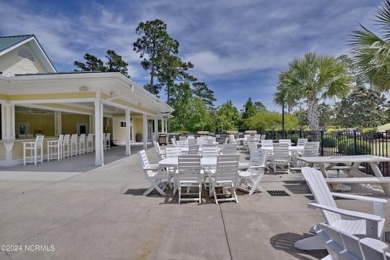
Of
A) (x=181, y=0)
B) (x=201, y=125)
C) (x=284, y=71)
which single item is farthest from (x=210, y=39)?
(x=201, y=125)

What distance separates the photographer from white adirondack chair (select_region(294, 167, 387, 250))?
2490 millimetres

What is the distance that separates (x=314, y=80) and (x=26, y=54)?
1606 centimetres

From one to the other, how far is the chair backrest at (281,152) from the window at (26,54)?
47.8 feet

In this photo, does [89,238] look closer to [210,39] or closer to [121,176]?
[121,176]

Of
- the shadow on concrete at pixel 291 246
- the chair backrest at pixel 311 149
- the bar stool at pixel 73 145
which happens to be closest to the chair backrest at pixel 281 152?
the chair backrest at pixel 311 149

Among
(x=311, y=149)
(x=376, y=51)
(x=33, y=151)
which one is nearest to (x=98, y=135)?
(x=33, y=151)

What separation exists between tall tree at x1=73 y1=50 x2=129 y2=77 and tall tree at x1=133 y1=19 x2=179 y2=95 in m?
3.02

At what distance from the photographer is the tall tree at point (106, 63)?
1303 inches

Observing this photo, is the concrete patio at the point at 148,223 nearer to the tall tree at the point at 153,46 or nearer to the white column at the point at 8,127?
the white column at the point at 8,127

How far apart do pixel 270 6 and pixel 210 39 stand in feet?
31.5

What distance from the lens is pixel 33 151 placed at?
12008 millimetres

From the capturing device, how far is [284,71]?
13977mm

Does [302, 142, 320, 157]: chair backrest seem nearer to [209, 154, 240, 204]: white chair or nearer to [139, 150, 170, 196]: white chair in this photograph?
[209, 154, 240, 204]: white chair

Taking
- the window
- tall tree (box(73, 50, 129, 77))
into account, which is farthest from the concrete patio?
tall tree (box(73, 50, 129, 77))
